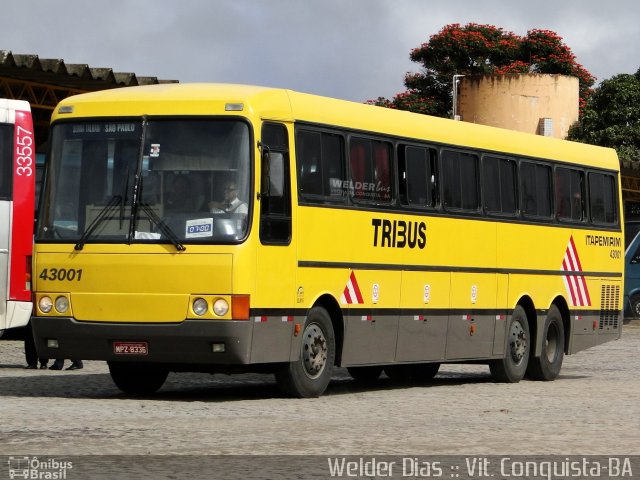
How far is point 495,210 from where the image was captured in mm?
21703

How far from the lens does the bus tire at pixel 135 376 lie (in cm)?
1816

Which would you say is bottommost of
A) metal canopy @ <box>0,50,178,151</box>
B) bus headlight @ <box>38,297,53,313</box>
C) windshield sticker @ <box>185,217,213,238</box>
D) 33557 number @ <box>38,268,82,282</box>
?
bus headlight @ <box>38,297,53,313</box>

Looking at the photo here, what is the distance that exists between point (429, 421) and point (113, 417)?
2672mm

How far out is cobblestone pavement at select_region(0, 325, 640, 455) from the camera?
12.5 metres

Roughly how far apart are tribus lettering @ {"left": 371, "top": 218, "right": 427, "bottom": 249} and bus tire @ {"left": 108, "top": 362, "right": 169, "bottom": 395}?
2746 mm

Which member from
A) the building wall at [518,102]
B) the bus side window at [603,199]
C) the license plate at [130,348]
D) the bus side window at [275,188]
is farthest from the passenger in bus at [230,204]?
the building wall at [518,102]

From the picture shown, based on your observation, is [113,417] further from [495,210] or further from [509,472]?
[495,210]

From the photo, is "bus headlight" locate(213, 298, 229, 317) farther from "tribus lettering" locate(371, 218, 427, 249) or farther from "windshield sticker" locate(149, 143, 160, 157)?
"tribus lettering" locate(371, 218, 427, 249)

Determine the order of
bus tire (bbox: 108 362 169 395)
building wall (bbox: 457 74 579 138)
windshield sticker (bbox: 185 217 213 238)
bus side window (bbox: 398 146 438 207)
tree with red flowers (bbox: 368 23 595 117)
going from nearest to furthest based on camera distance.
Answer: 1. windshield sticker (bbox: 185 217 213 238)
2. bus tire (bbox: 108 362 169 395)
3. bus side window (bbox: 398 146 438 207)
4. building wall (bbox: 457 74 579 138)
5. tree with red flowers (bbox: 368 23 595 117)

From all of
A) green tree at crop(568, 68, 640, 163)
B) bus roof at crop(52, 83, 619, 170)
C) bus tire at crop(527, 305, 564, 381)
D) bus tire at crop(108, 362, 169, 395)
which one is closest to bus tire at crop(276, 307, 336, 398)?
bus tire at crop(108, 362, 169, 395)

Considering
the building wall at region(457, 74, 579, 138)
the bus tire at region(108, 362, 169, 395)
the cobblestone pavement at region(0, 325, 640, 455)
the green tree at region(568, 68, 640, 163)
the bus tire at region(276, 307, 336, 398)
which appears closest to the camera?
the cobblestone pavement at region(0, 325, 640, 455)

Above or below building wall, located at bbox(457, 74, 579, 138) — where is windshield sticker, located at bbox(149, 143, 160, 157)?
below

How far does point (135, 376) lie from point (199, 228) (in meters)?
2.41

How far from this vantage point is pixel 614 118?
65312 mm
